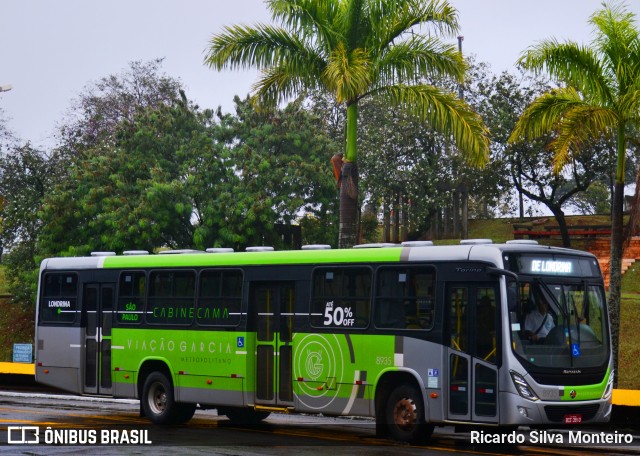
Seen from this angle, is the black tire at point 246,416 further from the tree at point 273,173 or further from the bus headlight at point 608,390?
the tree at point 273,173

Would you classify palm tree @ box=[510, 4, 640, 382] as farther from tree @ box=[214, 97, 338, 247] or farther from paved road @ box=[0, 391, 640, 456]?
tree @ box=[214, 97, 338, 247]

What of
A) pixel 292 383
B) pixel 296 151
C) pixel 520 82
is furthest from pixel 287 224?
pixel 292 383

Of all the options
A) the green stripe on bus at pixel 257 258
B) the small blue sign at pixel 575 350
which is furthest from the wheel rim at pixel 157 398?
the small blue sign at pixel 575 350

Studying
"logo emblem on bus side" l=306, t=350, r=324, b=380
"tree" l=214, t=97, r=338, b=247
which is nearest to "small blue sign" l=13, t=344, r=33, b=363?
"tree" l=214, t=97, r=338, b=247

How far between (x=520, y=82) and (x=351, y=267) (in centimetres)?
3980

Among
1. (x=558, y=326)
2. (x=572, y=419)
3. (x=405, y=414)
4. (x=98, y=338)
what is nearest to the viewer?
(x=572, y=419)

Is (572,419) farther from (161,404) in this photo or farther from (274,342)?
(161,404)

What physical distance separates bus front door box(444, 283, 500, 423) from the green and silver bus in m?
0.02

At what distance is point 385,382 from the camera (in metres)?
17.3

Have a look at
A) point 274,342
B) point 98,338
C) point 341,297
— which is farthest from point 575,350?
point 98,338

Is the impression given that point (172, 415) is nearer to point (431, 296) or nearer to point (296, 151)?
point (431, 296)

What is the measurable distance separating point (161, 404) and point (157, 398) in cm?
17

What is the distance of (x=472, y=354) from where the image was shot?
53.1 feet

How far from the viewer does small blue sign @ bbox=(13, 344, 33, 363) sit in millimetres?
36947
